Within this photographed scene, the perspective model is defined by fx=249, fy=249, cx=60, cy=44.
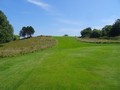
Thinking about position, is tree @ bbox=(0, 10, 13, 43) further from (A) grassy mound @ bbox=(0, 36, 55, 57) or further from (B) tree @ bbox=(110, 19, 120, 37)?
(B) tree @ bbox=(110, 19, 120, 37)

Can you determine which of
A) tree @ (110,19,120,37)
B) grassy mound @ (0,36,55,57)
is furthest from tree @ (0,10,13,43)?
tree @ (110,19,120,37)

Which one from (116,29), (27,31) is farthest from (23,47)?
(27,31)

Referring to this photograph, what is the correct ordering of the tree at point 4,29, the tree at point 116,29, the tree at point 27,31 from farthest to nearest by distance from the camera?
the tree at point 27,31 → the tree at point 116,29 → the tree at point 4,29

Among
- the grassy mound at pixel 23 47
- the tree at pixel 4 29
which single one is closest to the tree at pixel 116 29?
the grassy mound at pixel 23 47

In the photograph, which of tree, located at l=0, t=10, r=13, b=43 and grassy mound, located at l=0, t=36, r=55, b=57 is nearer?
grassy mound, located at l=0, t=36, r=55, b=57

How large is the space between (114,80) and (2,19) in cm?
6371

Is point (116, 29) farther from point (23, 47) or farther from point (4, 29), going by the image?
point (23, 47)

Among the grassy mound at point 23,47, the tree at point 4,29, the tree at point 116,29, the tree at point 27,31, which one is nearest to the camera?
the grassy mound at point 23,47

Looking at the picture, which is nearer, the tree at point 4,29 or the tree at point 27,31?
the tree at point 4,29

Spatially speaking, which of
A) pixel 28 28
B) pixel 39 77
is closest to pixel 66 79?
pixel 39 77

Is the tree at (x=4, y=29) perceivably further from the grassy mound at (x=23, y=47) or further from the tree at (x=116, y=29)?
the tree at (x=116, y=29)

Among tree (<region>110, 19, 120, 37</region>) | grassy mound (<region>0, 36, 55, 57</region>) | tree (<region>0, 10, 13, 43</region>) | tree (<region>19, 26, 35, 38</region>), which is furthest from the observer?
tree (<region>19, 26, 35, 38</region>)

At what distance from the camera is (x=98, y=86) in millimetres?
14344

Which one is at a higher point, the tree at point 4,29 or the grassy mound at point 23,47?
the tree at point 4,29
